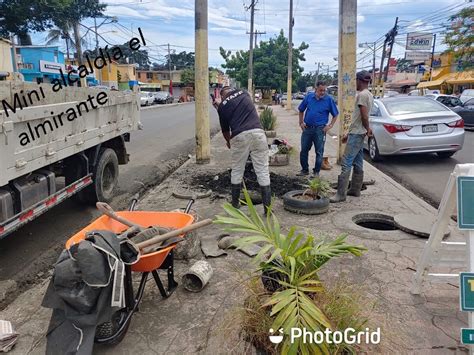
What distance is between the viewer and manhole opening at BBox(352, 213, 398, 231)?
5480 millimetres

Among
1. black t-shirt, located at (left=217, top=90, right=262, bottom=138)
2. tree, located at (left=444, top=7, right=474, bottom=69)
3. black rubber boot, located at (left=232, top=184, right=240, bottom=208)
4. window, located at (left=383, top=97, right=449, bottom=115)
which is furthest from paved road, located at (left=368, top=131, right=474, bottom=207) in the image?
tree, located at (left=444, top=7, right=474, bottom=69)

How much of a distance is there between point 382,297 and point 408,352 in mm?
750

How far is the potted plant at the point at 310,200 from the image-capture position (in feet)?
18.3

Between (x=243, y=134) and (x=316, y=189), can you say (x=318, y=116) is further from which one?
(x=243, y=134)

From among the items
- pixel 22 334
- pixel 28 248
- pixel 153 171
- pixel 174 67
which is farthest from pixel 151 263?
pixel 174 67

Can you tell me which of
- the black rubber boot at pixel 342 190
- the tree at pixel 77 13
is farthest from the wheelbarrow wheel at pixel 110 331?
the tree at pixel 77 13

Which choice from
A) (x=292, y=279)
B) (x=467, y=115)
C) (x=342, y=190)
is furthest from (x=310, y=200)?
(x=467, y=115)

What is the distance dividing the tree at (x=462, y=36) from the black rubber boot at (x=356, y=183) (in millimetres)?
20859

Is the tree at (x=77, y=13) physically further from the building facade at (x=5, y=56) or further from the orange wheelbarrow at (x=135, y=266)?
Result: the orange wheelbarrow at (x=135, y=266)

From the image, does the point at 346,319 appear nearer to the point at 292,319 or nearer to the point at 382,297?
the point at 292,319

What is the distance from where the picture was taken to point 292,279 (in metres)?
2.41

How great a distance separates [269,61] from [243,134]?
1538 inches

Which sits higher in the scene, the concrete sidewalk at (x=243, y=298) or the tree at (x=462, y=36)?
the tree at (x=462, y=36)

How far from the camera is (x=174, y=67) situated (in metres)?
94.9
